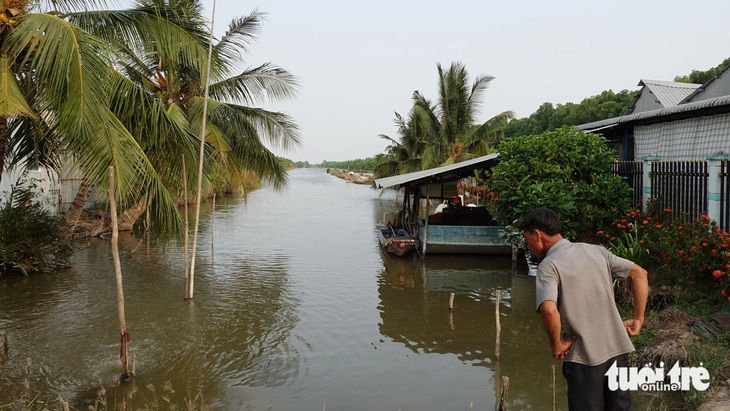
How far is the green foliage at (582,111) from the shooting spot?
1639 inches

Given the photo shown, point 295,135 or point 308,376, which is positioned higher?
point 295,135

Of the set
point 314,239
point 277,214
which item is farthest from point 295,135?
point 277,214

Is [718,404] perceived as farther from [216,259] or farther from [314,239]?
[314,239]

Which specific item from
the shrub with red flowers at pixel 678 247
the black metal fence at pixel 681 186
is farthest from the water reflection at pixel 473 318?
the black metal fence at pixel 681 186

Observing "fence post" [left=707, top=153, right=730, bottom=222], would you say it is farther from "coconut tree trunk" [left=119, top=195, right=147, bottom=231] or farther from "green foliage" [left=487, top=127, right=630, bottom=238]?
"coconut tree trunk" [left=119, top=195, right=147, bottom=231]

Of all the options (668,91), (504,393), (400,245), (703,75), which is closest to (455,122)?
(668,91)

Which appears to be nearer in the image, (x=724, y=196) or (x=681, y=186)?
(x=724, y=196)

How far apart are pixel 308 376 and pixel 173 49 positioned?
548 centimetres

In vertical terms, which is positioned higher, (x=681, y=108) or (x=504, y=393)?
(x=681, y=108)

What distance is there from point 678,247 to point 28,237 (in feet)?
39.2

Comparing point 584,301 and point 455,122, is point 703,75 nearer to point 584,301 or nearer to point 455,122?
point 455,122

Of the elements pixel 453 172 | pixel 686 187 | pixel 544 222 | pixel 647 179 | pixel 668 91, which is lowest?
pixel 544 222

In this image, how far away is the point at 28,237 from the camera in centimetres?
1156

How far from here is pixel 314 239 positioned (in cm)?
1909
